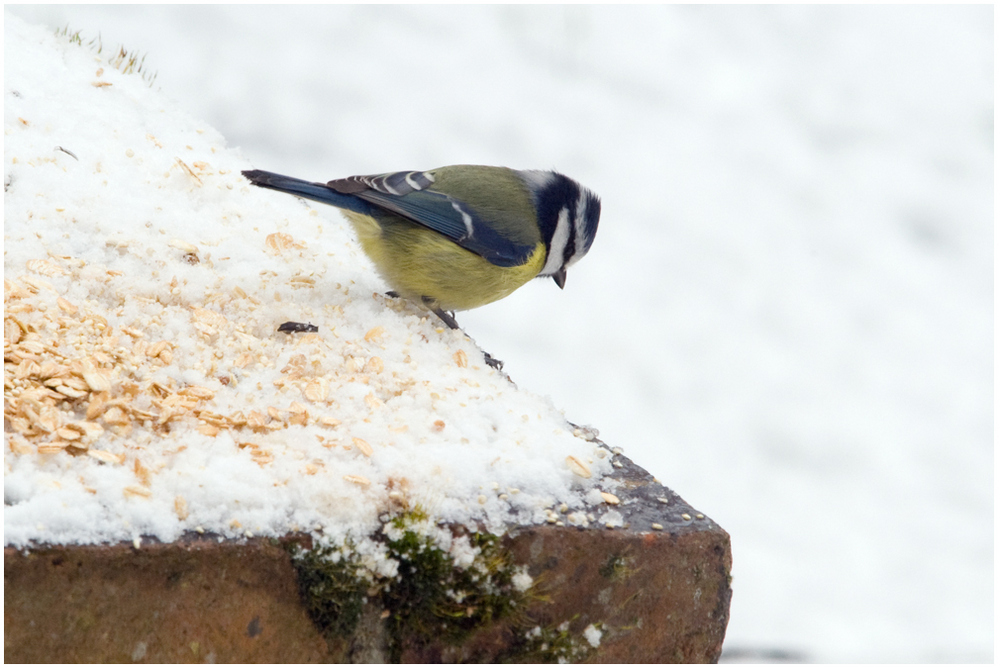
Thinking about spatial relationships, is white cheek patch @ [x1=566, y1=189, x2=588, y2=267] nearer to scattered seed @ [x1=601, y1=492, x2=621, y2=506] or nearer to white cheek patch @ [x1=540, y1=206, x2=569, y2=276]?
white cheek patch @ [x1=540, y1=206, x2=569, y2=276]

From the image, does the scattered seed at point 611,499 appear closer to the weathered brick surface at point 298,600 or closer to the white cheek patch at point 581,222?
the weathered brick surface at point 298,600

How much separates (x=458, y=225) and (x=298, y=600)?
120 cm

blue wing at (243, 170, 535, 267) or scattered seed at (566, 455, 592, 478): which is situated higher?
blue wing at (243, 170, 535, 267)

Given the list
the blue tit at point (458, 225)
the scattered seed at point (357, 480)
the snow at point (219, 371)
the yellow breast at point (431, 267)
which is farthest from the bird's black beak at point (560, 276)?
the scattered seed at point (357, 480)

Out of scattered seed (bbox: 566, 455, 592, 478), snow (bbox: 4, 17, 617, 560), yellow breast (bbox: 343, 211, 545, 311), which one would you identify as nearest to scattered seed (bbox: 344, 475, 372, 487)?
snow (bbox: 4, 17, 617, 560)

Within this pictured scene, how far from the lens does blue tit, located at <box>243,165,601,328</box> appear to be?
7.85 feet

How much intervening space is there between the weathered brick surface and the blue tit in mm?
823

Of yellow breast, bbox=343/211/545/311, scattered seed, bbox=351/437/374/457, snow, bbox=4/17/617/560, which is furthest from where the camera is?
yellow breast, bbox=343/211/545/311

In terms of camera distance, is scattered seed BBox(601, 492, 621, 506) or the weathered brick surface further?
scattered seed BBox(601, 492, 621, 506)

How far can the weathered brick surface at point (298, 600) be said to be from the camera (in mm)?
1350

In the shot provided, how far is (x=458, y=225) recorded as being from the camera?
7.92 feet

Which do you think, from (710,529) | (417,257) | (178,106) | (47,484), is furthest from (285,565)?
(178,106)

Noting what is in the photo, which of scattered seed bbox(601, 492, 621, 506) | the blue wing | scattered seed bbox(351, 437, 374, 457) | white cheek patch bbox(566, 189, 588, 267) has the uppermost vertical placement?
white cheek patch bbox(566, 189, 588, 267)

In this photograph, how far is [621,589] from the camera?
1.62 meters
